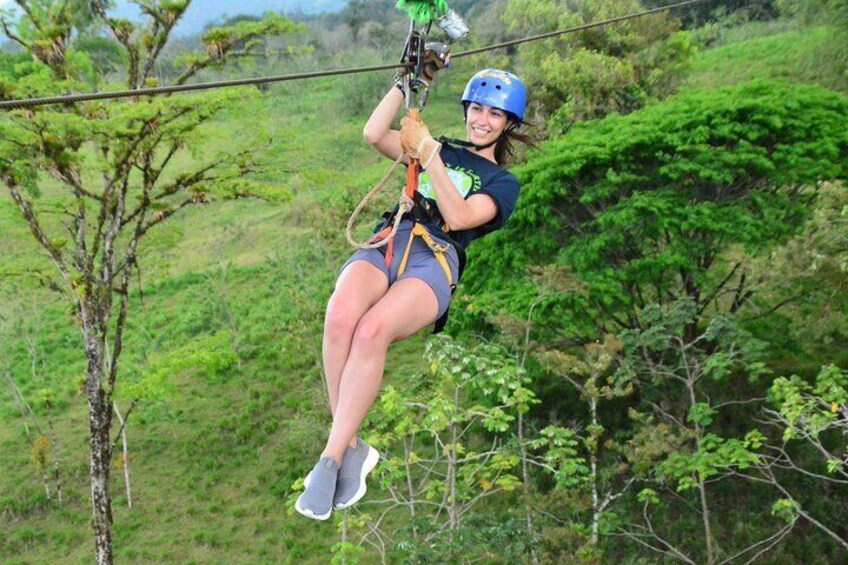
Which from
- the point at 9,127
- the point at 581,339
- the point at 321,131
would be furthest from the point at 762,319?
the point at 321,131

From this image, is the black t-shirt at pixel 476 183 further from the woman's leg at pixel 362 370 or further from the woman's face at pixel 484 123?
the woman's leg at pixel 362 370

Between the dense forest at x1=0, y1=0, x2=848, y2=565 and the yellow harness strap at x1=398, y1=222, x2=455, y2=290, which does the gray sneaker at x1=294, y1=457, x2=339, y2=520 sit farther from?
the dense forest at x1=0, y1=0, x2=848, y2=565

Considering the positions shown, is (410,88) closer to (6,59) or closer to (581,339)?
(581,339)

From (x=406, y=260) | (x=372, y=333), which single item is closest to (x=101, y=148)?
(x=406, y=260)

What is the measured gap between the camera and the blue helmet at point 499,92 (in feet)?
11.3

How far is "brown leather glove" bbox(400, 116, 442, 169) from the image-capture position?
9.89ft

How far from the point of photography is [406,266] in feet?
10.4

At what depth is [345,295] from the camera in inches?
117

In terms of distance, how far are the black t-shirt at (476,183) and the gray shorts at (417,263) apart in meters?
0.22

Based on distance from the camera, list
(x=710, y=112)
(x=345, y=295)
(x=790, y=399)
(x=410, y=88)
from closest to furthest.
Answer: (x=345, y=295) < (x=410, y=88) < (x=790, y=399) < (x=710, y=112)

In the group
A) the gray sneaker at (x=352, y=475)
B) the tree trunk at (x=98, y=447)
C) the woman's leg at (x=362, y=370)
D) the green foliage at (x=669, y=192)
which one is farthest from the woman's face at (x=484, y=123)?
the tree trunk at (x=98, y=447)

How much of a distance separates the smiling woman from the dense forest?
13.5 feet

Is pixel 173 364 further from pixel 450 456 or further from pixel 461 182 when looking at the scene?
pixel 461 182

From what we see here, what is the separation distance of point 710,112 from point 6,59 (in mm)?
15766
